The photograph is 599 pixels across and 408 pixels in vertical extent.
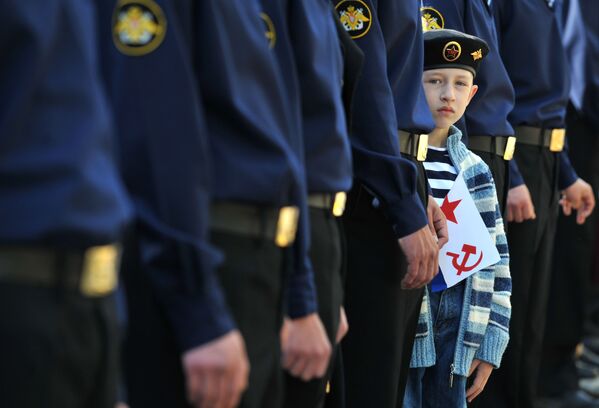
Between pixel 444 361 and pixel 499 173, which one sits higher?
pixel 499 173

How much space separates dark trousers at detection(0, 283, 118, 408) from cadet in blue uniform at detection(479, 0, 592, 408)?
3307 millimetres

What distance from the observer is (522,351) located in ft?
17.7

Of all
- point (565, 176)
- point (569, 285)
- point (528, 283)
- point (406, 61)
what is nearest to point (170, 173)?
point (406, 61)

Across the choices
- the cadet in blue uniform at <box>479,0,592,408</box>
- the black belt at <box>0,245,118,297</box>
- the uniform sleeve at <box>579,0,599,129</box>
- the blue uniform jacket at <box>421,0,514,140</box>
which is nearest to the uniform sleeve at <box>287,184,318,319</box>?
the black belt at <box>0,245,118,297</box>

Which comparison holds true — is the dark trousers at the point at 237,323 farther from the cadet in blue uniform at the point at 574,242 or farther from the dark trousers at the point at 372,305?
the cadet in blue uniform at the point at 574,242

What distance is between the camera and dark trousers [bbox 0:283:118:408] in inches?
73.4

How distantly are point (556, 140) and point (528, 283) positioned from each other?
2.17 feet

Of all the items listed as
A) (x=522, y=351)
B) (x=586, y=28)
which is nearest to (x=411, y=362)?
(x=522, y=351)

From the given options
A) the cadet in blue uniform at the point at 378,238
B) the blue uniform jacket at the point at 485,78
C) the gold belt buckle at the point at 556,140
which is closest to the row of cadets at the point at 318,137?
the cadet in blue uniform at the point at 378,238

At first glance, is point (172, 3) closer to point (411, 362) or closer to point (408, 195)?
point (408, 195)

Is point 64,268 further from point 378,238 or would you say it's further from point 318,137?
point 378,238

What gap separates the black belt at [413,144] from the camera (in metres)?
3.80

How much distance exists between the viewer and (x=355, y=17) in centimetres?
349

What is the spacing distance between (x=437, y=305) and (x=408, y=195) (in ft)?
2.24
